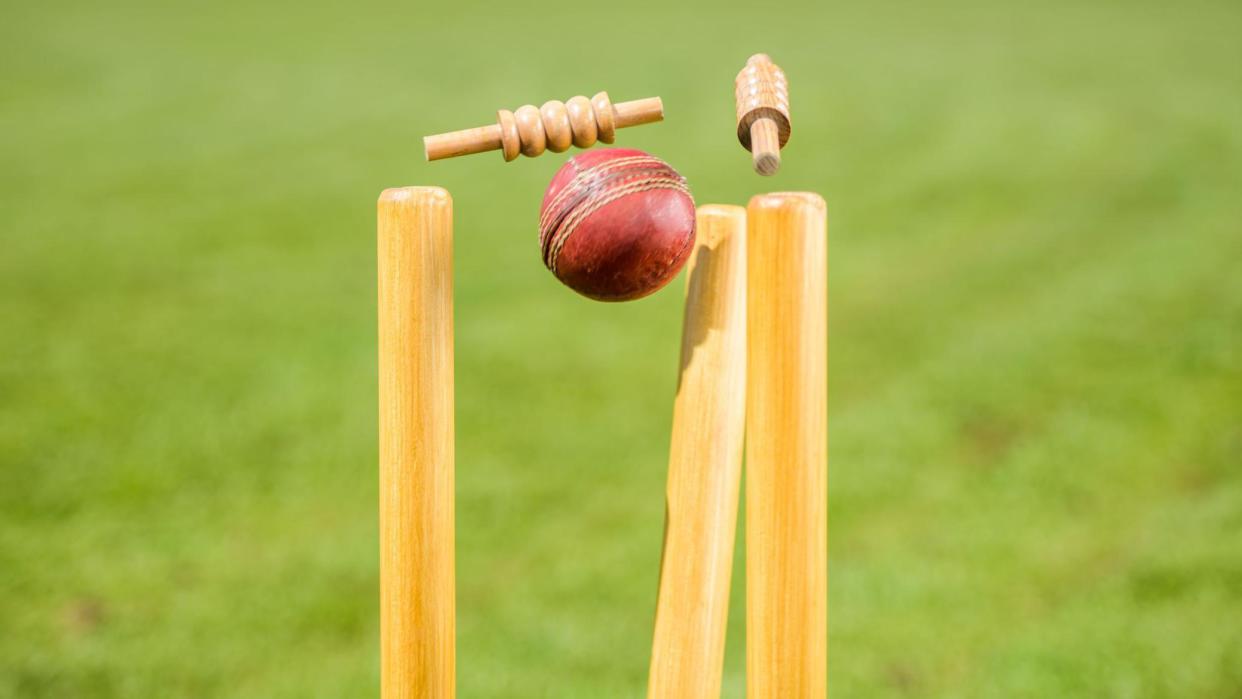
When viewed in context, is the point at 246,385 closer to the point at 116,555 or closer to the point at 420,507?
the point at 116,555

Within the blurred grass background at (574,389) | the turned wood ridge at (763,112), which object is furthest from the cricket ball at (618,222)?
the blurred grass background at (574,389)

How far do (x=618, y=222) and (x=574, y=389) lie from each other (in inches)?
173

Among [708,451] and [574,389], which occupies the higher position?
[574,389]

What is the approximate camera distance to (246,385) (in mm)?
5832

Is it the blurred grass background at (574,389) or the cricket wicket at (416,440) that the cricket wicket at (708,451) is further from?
the blurred grass background at (574,389)

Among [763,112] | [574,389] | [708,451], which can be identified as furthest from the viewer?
[574,389]

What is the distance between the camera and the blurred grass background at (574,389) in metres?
3.88

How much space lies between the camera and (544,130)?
1714 mm

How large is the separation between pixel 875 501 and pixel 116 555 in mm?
3147

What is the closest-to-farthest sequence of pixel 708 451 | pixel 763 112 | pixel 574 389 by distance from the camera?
pixel 763 112 < pixel 708 451 < pixel 574 389

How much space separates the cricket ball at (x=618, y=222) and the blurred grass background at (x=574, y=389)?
7.19ft

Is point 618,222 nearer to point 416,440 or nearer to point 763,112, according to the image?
point 763,112

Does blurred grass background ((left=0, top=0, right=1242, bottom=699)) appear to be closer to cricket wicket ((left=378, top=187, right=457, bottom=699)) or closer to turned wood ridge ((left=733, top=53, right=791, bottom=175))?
cricket wicket ((left=378, top=187, right=457, bottom=699))

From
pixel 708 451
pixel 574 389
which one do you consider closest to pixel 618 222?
pixel 708 451
